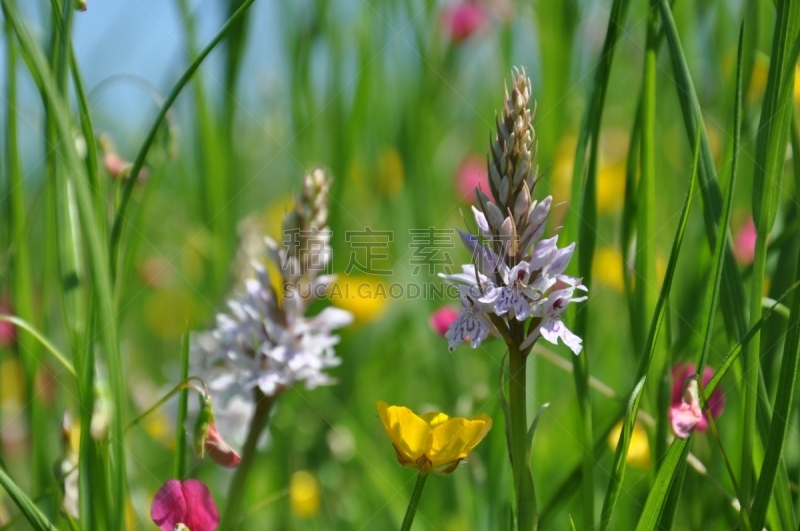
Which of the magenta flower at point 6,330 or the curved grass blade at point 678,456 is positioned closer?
the curved grass blade at point 678,456

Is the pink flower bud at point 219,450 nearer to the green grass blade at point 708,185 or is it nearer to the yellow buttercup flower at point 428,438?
the yellow buttercup flower at point 428,438

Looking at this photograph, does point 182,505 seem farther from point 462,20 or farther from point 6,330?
point 462,20

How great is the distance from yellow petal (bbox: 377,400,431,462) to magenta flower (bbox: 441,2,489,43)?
7.20 feet

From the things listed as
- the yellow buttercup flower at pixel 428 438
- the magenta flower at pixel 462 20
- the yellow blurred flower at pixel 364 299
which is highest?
the magenta flower at pixel 462 20

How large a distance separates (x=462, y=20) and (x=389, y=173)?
704 mm

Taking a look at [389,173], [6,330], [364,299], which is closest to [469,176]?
[389,173]

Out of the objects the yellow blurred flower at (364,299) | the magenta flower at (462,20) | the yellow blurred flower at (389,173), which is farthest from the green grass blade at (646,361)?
the magenta flower at (462,20)

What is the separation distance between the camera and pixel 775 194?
38.4 inches

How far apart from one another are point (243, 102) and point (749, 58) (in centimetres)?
207

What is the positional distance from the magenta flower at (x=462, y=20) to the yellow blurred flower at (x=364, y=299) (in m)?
1.09

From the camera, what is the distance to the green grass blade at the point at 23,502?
2.72 ft

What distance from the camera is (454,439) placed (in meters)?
0.93

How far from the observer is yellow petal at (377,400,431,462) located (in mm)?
930

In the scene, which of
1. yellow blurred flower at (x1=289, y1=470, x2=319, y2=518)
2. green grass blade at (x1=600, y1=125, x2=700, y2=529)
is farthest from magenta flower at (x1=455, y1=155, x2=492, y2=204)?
green grass blade at (x1=600, y1=125, x2=700, y2=529)
